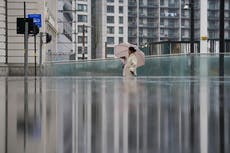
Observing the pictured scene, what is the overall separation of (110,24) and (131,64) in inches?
4043

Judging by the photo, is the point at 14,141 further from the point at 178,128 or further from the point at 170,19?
the point at 170,19

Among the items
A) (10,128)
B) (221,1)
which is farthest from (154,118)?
A: (221,1)

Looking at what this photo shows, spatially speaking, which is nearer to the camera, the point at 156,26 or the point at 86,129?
the point at 86,129

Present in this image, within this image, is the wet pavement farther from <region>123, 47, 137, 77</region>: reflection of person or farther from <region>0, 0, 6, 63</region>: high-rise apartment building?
A: <region>0, 0, 6, 63</region>: high-rise apartment building

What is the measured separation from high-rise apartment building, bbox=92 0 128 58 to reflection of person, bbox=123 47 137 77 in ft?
325

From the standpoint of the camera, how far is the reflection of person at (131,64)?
21.3 m

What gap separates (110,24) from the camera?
406 feet

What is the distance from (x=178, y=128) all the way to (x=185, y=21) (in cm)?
12652

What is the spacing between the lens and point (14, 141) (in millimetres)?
3809

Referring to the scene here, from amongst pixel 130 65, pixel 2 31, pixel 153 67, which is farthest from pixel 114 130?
pixel 2 31

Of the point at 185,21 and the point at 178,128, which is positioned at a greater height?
the point at 185,21

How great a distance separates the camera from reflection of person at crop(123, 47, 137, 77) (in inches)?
838

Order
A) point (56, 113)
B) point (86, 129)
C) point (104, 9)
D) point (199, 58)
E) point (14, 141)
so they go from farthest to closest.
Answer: point (104, 9) < point (199, 58) < point (56, 113) < point (86, 129) < point (14, 141)

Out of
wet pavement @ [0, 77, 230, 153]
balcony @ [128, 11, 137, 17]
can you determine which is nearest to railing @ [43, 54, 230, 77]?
wet pavement @ [0, 77, 230, 153]
